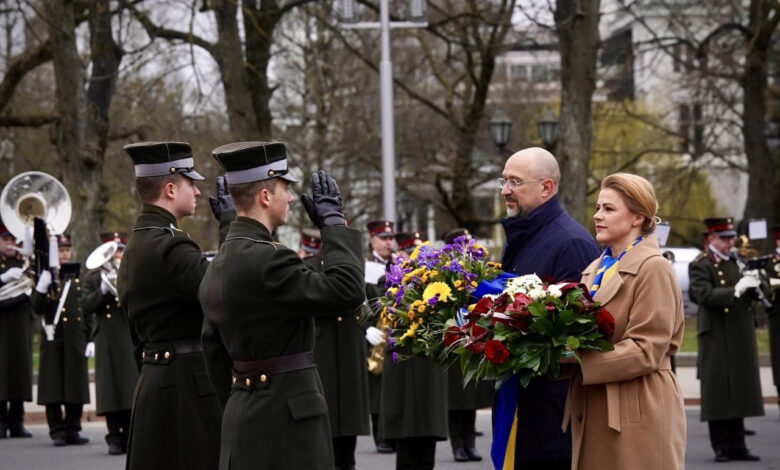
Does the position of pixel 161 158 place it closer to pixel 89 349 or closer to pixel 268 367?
pixel 268 367

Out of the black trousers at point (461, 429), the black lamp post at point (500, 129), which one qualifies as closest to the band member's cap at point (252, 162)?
the black trousers at point (461, 429)

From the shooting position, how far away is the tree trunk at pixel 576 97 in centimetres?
1862

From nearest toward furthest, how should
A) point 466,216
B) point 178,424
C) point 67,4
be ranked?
point 178,424 → point 67,4 → point 466,216

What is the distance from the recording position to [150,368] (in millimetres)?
6945

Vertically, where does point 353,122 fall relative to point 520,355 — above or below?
above

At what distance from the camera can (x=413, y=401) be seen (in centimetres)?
1151

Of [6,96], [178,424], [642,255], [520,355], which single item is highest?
[6,96]

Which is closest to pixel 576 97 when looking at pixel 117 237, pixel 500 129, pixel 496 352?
pixel 500 129

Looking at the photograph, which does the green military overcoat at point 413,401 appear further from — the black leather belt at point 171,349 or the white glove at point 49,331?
the white glove at point 49,331

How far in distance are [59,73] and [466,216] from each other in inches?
396

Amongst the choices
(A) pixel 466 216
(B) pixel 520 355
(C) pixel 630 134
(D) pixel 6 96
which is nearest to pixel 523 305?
(B) pixel 520 355

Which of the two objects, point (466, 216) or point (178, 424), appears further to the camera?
point (466, 216)

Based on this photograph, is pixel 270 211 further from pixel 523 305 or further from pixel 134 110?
pixel 134 110

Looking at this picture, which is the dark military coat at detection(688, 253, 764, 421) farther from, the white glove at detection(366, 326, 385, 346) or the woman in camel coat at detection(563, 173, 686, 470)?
the woman in camel coat at detection(563, 173, 686, 470)
